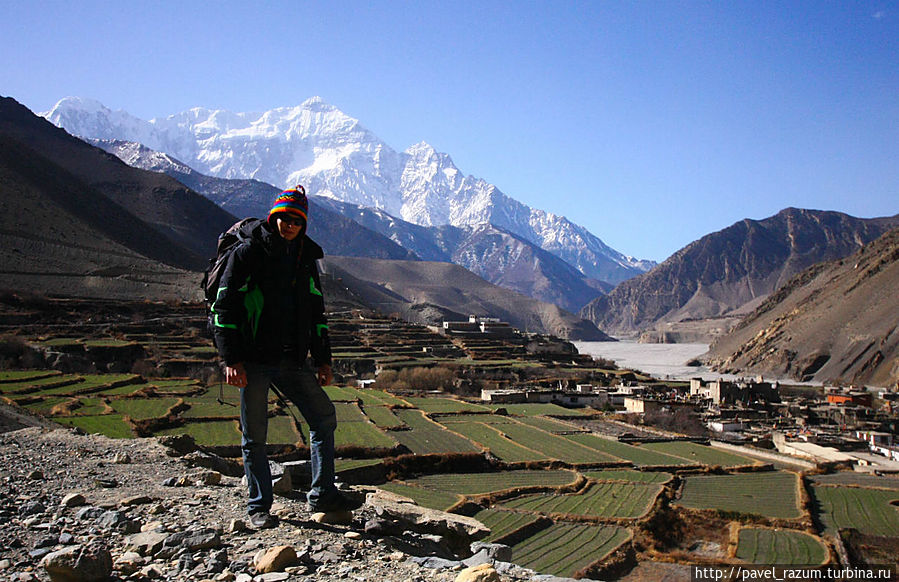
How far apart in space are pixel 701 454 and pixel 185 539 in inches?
988

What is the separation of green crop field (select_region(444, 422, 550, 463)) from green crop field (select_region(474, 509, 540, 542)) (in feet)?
20.4

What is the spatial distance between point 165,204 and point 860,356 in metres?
108

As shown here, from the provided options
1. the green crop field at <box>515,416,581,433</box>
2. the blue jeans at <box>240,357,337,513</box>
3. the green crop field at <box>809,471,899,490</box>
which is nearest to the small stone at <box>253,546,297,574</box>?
the blue jeans at <box>240,357,337,513</box>

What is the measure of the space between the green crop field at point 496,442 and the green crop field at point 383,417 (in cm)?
232

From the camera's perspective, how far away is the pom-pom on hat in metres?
5.11

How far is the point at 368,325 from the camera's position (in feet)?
223

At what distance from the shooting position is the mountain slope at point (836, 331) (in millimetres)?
69438

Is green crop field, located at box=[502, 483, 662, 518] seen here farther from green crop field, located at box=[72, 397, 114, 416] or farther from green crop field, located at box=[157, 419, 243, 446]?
green crop field, located at box=[72, 397, 114, 416]

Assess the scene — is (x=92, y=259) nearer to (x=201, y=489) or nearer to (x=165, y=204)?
(x=165, y=204)

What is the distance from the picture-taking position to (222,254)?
16.5 feet

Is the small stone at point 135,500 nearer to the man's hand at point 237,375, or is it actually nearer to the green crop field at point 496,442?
the man's hand at point 237,375

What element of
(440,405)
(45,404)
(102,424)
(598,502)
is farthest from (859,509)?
(45,404)

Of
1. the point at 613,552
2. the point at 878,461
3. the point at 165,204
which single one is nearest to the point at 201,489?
the point at 613,552

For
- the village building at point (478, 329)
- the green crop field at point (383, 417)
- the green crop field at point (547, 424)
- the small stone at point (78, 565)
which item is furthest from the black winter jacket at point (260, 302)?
the village building at point (478, 329)
